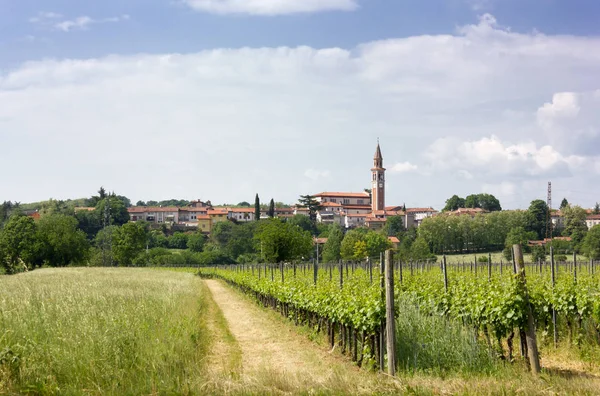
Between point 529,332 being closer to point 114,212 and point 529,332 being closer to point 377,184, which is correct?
point 114,212

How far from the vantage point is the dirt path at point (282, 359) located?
7441mm

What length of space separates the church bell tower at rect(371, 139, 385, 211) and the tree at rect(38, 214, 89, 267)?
359 feet

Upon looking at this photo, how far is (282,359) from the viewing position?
38.8 ft

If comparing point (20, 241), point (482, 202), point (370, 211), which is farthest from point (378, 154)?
point (20, 241)

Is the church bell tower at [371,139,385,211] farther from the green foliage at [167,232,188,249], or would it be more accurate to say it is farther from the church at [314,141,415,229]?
the green foliage at [167,232,188,249]

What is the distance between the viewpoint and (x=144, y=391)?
25.3 feet

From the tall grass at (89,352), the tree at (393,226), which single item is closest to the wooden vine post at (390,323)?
the tall grass at (89,352)

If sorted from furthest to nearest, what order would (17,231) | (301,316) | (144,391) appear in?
(17,231) < (301,316) < (144,391)

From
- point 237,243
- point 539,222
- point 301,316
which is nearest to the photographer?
point 301,316

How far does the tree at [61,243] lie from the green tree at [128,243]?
4628mm

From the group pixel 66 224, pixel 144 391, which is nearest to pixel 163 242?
pixel 66 224

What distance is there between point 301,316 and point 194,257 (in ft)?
262

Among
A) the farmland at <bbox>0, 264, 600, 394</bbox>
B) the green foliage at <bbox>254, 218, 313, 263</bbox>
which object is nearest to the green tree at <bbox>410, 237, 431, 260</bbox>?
the green foliage at <bbox>254, 218, 313, 263</bbox>

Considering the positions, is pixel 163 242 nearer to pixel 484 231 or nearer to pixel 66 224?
pixel 66 224
